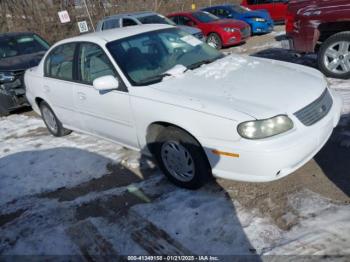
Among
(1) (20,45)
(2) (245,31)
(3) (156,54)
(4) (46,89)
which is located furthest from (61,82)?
(2) (245,31)

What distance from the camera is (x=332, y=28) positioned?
6586mm

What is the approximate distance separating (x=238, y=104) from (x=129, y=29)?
2181mm

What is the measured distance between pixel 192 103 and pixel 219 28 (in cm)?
1015

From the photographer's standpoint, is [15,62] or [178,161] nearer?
[178,161]

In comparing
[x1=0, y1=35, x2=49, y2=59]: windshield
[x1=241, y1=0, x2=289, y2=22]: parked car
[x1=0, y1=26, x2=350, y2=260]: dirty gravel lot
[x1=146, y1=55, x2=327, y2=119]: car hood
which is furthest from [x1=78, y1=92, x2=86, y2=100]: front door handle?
[x1=241, y1=0, x2=289, y2=22]: parked car

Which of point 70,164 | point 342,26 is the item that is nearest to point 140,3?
point 342,26

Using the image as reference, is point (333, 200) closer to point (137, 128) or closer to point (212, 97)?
point (212, 97)

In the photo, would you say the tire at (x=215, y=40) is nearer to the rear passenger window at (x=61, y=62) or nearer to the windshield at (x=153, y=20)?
the windshield at (x=153, y=20)

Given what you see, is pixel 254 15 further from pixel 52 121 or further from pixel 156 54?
pixel 156 54

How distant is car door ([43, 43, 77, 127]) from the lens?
4.92 meters

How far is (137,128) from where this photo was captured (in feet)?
13.2

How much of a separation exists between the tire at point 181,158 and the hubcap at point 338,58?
4.23 metres

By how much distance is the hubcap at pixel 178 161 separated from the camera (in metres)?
3.66

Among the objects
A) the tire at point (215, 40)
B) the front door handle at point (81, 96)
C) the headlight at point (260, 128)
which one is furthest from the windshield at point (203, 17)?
the headlight at point (260, 128)
